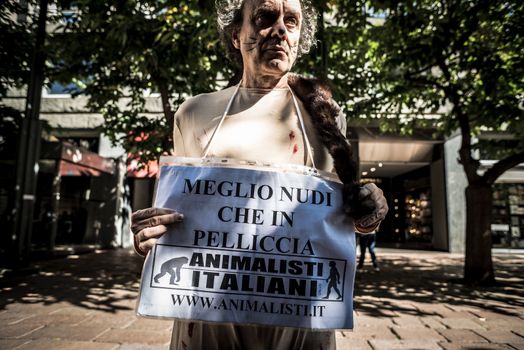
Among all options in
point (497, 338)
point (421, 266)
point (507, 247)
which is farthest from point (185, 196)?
point (507, 247)

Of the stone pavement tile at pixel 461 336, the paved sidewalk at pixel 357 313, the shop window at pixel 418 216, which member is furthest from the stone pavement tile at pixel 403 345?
the shop window at pixel 418 216

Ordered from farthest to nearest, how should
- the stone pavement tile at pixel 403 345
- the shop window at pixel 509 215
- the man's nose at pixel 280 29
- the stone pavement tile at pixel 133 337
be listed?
the shop window at pixel 509 215, the stone pavement tile at pixel 133 337, the stone pavement tile at pixel 403 345, the man's nose at pixel 280 29

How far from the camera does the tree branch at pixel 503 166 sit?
730 cm

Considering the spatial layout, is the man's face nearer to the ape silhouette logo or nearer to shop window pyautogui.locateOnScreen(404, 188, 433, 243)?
the ape silhouette logo

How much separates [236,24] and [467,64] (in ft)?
24.2

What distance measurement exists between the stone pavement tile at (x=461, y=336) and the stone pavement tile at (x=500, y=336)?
89mm

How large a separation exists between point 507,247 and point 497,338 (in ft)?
39.5

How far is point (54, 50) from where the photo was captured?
727cm

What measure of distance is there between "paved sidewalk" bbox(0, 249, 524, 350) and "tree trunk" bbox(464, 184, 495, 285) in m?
0.33

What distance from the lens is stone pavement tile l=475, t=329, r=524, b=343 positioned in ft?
12.7

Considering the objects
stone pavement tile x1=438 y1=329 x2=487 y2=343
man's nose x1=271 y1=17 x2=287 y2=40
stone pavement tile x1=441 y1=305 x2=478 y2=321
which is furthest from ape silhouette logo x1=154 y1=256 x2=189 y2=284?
stone pavement tile x1=441 y1=305 x2=478 y2=321

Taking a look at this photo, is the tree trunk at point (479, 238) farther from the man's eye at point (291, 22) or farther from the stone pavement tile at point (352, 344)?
the man's eye at point (291, 22)

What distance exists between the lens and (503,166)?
7375 mm

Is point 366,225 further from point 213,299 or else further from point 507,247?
point 507,247
